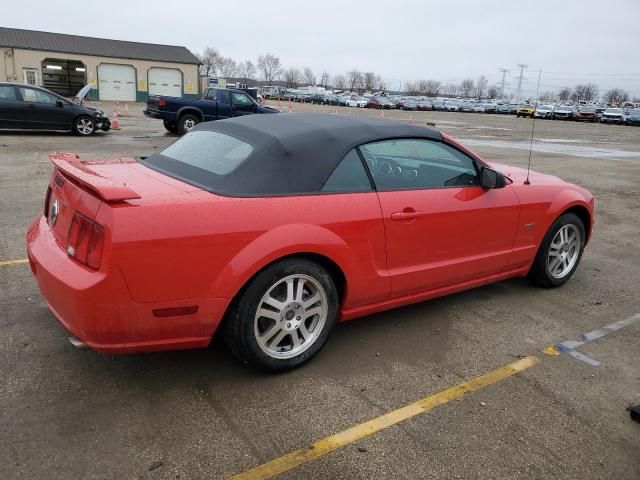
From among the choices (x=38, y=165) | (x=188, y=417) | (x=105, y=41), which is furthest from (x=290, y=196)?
(x=105, y=41)

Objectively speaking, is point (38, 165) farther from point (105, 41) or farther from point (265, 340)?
Result: point (105, 41)

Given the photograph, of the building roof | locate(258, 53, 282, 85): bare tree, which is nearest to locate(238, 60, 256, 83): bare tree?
locate(258, 53, 282, 85): bare tree

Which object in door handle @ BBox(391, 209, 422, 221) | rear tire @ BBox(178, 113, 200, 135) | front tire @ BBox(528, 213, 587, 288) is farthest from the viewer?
rear tire @ BBox(178, 113, 200, 135)

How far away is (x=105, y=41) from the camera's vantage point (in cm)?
4684

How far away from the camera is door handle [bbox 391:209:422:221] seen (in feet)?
11.6

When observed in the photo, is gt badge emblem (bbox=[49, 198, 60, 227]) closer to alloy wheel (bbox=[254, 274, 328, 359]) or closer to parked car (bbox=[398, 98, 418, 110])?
alloy wheel (bbox=[254, 274, 328, 359])

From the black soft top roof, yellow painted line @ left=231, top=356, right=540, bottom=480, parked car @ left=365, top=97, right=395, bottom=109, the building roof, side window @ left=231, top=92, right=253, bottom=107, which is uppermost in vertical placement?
the building roof

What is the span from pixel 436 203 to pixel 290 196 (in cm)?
117

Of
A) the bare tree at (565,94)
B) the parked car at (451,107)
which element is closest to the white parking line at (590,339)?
the parked car at (451,107)

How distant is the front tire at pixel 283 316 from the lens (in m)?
2.97

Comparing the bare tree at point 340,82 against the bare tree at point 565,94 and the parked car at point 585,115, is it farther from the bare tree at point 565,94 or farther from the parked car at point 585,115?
the parked car at point 585,115

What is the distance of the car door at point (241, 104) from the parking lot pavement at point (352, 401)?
45.7ft

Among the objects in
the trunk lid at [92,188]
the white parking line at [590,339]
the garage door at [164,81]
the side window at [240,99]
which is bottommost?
the white parking line at [590,339]

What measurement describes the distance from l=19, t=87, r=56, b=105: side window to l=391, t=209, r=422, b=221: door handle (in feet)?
48.9
